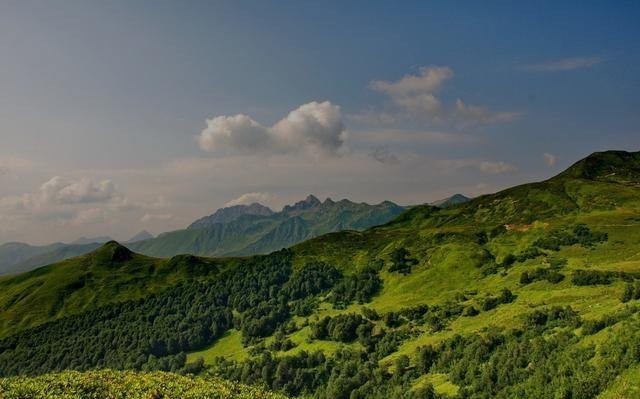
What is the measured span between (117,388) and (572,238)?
6604 inches

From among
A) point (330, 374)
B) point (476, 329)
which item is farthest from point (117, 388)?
point (330, 374)

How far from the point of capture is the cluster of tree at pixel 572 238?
16310 cm

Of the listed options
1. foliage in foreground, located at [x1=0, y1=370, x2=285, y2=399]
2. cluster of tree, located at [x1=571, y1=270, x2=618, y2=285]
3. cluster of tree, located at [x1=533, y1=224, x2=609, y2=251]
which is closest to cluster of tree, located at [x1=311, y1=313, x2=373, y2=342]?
cluster of tree, located at [x1=571, y1=270, x2=618, y2=285]

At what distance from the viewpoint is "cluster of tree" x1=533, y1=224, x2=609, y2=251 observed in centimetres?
16310

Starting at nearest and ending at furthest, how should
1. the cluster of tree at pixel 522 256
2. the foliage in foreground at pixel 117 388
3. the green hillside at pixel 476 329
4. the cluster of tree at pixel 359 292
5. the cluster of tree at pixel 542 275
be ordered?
the foliage in foreground at pixel 117 388, the green hillside at pixel 476 329, the cluster of tree at pixel 542 275, the cluster of tree at pixel 522 256, the cluster of tree at pixel 359 292

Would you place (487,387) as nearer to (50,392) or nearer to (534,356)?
(534,356)

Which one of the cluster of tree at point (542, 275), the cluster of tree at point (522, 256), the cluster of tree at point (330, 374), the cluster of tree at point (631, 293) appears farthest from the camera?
the cluster of tree at point (522, 256)

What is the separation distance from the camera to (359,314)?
548 feet

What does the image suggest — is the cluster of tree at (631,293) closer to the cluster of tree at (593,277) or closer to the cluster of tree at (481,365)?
the cluster of tree at (481,365)

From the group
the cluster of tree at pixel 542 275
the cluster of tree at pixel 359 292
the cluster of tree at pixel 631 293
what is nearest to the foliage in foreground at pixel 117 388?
the cluster of tree at pixel 631 293

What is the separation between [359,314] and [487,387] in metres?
80.2

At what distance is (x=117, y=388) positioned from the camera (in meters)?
40.3

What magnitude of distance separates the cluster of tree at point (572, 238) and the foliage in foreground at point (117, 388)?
153 meters

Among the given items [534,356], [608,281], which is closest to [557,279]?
[608,281]
